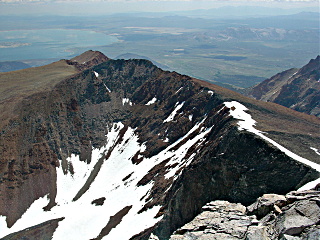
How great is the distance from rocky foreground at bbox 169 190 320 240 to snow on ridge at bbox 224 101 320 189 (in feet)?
27.5

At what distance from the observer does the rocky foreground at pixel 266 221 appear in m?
20.3

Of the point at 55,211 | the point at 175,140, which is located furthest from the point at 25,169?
the point at 175,140

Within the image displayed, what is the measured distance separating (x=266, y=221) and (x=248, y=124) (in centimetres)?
3079

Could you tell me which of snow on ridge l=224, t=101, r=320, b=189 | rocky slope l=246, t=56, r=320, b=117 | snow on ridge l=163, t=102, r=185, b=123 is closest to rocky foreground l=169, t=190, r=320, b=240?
snow on ridge l=224, t=101, r=320, b=189

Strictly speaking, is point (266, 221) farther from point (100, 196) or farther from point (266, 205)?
point (100, 196)

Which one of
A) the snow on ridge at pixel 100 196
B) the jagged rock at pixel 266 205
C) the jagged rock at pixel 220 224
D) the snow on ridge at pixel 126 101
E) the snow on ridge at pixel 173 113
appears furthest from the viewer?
the snow on ridge at pixel 126 101

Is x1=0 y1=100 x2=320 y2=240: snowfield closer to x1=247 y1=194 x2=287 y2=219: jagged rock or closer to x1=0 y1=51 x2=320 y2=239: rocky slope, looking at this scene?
x1=0 y1=51 x2=320 y2=239: rocky slope

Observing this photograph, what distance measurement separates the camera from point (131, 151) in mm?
95875

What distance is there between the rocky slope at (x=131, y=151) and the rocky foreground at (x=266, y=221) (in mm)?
8215

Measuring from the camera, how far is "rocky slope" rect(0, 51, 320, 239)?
4116 cm

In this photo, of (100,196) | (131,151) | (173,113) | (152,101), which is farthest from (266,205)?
(152,101)

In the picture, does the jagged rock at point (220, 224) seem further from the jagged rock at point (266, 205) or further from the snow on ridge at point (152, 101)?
the snow on ridge at point (152, 101)

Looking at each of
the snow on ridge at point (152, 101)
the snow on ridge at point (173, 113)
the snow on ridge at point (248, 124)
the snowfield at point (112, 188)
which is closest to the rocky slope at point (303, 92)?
the snow on ridge at point (173, 113)

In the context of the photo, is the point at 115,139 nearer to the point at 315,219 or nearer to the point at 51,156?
the point at 51,156
